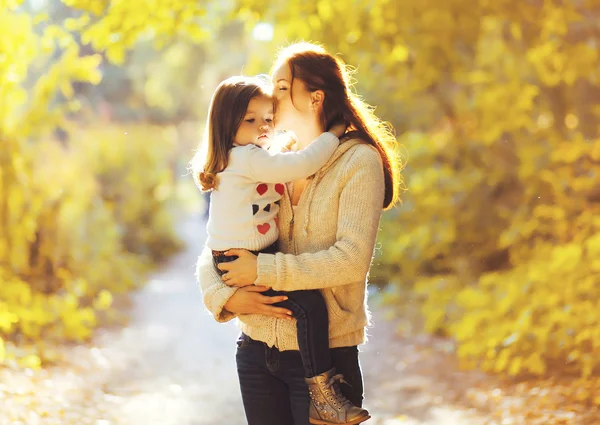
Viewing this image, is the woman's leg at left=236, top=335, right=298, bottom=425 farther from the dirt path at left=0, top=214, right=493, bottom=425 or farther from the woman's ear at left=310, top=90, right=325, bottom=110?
A: the dirt path at left=0, top=214, right=493, bottom=425

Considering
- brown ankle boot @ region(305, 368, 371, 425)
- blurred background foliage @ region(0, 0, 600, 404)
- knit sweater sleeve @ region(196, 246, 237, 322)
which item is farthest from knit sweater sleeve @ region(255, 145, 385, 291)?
blurred background foliage @ region(0, 0, 600, 404)

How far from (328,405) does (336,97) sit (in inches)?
33.8

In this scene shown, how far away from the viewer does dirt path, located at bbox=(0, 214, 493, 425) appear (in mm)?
4695

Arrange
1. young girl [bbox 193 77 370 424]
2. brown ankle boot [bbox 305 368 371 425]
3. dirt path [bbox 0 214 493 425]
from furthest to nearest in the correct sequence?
1. dirt path [bbox 0 214 493 425]
2. young girl [bbox 193 77 370 424]
3. brown ankle boot [bbox 305 368 371 425]

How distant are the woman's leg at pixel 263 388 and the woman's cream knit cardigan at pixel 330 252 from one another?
0.04m

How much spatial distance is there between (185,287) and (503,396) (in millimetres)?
5360

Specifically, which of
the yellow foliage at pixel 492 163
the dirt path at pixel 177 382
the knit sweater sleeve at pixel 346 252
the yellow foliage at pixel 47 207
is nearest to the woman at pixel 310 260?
the knit sweater sleeve at pixel 346 252

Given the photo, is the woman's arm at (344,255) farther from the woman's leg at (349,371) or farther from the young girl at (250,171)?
the woman's leg at (349,371)

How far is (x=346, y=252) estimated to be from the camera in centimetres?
207

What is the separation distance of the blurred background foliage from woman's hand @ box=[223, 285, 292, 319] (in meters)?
3.02

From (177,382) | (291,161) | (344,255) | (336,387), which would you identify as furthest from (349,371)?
(177,382)

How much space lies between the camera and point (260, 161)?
2199 mm

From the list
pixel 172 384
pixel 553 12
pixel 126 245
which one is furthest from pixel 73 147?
pixel 553 12

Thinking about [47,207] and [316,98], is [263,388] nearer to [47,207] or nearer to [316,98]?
[316,98]
